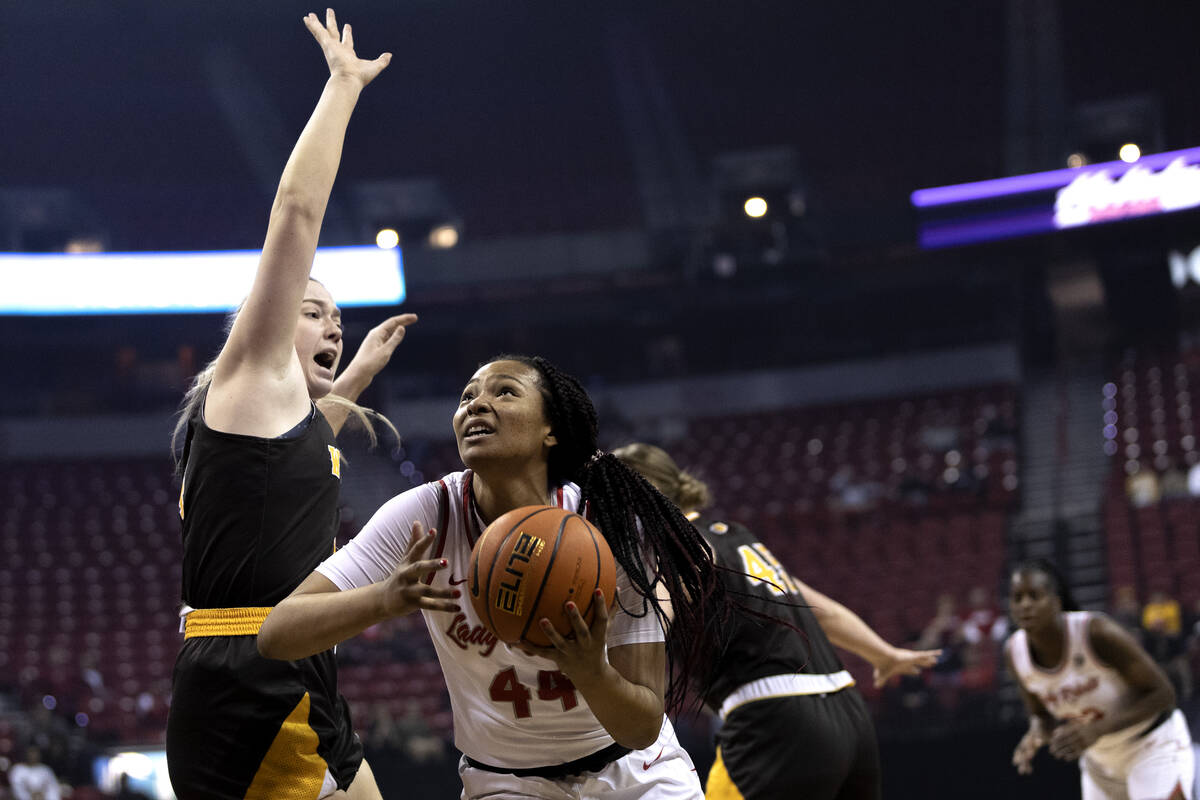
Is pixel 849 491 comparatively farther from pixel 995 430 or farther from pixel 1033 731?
pixel 1033 731

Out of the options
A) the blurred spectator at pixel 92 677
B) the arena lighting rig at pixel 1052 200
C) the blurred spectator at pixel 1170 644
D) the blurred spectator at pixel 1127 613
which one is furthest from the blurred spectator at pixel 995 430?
the blurred spectator at pixel 92 677

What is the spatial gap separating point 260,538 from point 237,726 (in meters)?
0.43

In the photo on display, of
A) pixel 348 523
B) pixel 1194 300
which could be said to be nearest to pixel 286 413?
pixel 348 523

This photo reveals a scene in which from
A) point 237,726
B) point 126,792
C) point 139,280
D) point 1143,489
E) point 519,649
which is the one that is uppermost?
point 139,280

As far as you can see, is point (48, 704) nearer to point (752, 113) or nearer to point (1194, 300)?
point (752, 113)

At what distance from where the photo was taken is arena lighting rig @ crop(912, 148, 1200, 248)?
17.7m

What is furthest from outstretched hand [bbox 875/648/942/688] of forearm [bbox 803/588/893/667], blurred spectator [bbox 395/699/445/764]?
blurred spectator [bbox 395/699/445/764]

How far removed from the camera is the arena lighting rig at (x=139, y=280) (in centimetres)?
1795

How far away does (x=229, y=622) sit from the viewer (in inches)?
101

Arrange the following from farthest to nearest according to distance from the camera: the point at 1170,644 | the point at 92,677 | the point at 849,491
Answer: the point at 849,491 < the point at 92,677 < the point at 1170,644

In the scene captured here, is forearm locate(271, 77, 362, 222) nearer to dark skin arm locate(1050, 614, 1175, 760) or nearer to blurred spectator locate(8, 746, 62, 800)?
dark skin arm locate(1050, 614, 1175, 760)

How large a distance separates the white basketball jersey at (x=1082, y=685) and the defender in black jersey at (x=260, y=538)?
12.6 feet

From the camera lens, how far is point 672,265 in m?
19.0

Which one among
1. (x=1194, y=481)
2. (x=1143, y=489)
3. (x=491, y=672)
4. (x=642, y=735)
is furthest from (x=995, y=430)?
(x=642, y=735)
